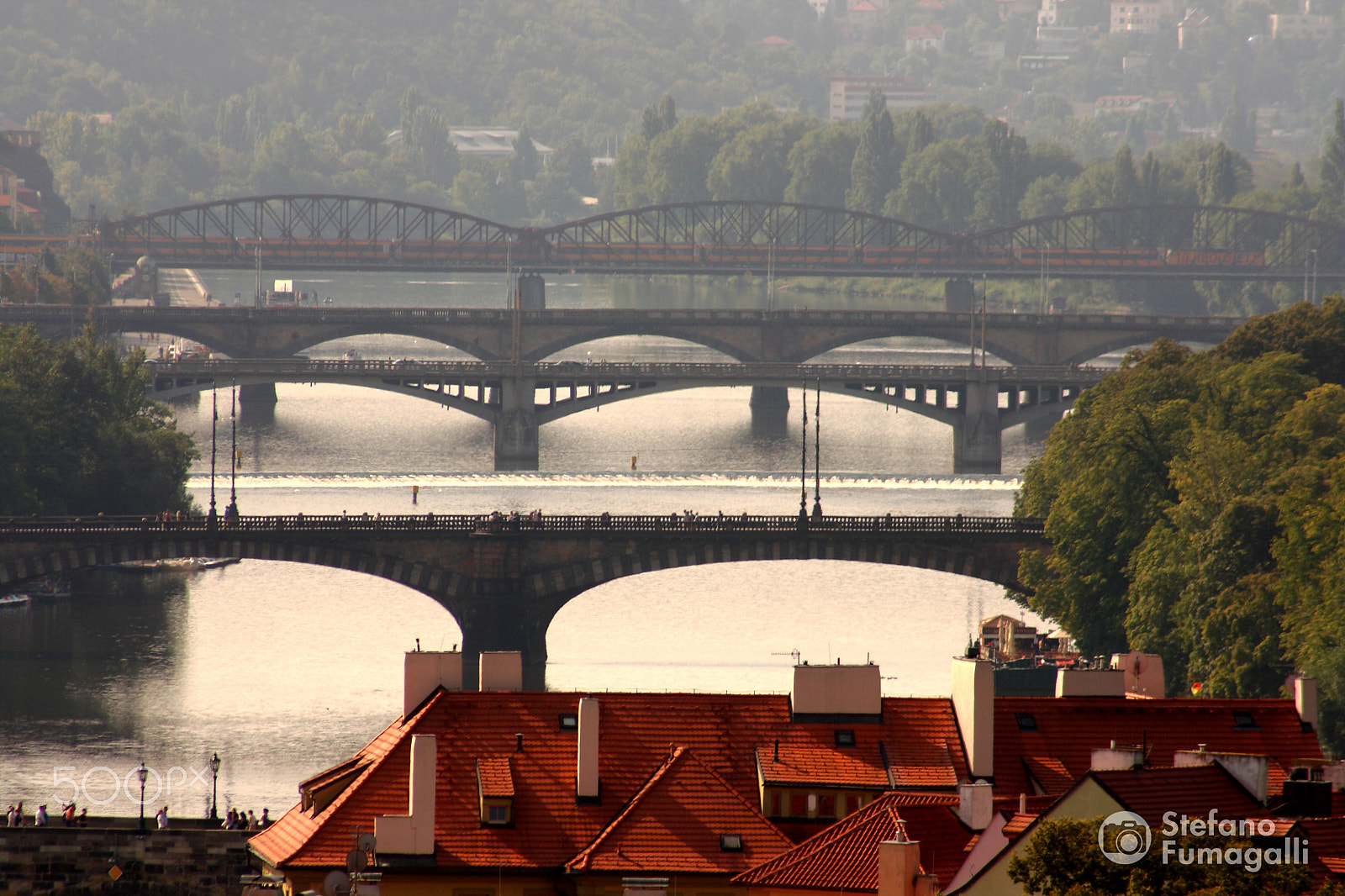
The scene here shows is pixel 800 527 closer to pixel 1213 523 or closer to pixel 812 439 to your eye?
pixel 1213 523

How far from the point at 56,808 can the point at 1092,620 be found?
3234cm

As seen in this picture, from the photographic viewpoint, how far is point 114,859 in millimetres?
51750

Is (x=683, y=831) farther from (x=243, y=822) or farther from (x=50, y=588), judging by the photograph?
(x=50, y=588)

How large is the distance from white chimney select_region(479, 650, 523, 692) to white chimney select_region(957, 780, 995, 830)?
9580mm

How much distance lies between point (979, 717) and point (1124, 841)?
1062 cm

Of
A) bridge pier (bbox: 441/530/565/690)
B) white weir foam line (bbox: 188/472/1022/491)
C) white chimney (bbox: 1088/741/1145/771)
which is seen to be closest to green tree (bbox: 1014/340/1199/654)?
bridge pier (bbox: 441/530/565/690)

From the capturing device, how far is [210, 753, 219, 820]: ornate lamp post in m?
56.4

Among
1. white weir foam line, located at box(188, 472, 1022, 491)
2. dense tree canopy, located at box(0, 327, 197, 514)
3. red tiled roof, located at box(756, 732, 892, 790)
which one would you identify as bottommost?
red tiled roof, located at box(756, 732, 892, 790)

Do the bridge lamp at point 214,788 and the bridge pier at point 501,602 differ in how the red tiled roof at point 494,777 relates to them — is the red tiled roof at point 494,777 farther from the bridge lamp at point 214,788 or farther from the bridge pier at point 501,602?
the bridge pier at point 501,602

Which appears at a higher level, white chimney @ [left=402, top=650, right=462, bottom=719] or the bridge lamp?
white chimney @ [left=402, top=650, right=462, bottom=719]

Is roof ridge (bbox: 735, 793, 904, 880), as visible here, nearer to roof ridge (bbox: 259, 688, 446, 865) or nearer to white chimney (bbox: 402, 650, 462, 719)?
roof ridge (bbox: 259, 688, 446, 865)

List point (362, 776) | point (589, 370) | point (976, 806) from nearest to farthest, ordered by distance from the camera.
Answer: point (976, 806), point (362, 776), point (589, 370)

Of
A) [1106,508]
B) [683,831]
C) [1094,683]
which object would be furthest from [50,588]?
[683,831]

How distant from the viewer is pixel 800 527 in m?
83.4
